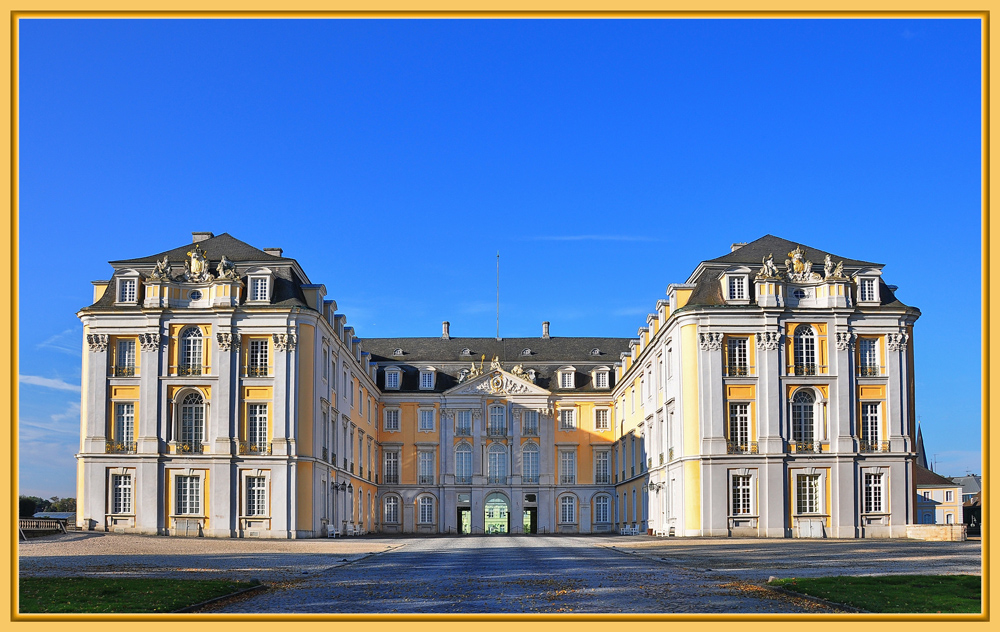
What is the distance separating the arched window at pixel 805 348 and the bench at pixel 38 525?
108ft

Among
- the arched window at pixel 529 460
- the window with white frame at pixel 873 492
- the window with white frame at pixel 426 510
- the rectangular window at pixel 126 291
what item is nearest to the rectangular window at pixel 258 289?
A: the rectangular window at pixel 126 291

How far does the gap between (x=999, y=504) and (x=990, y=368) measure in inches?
55.5

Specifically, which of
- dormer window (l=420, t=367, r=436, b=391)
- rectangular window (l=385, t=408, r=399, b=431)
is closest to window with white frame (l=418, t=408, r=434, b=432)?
dormer window (l=420, t=367, r=436, b=391)

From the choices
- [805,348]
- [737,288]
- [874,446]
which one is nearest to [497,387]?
[737,288]

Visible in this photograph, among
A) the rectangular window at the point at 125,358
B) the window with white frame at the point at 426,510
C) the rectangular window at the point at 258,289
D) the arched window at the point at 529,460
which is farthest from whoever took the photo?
the arched window at the point at 529,460

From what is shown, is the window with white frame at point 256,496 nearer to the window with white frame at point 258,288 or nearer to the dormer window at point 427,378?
the window with white frame at point 258,288

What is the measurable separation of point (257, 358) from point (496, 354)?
31211 mm

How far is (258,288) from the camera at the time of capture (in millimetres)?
46000

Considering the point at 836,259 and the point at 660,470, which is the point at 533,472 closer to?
the point at 660,470

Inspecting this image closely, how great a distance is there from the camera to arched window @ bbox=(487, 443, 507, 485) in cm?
6981

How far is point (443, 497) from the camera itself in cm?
6931

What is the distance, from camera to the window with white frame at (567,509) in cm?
6931

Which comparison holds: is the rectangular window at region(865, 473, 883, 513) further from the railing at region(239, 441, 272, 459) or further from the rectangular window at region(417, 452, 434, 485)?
the rectangular window at region(417, 452, 434, 485)

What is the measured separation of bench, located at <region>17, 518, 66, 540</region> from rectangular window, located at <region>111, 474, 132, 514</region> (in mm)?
2749
